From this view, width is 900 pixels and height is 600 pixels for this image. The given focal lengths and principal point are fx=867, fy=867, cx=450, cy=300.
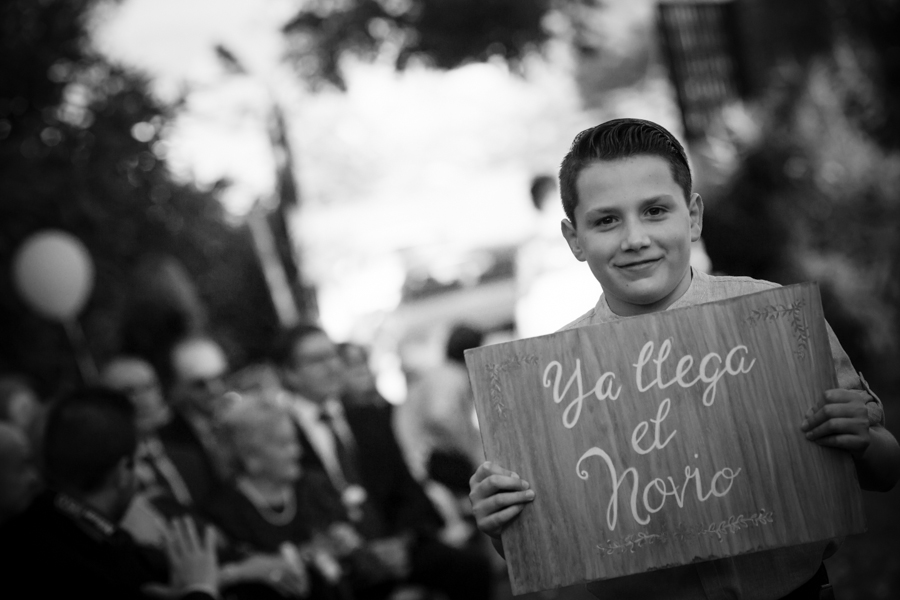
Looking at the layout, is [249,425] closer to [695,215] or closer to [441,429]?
[441,429]

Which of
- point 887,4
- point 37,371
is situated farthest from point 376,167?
point 887,4

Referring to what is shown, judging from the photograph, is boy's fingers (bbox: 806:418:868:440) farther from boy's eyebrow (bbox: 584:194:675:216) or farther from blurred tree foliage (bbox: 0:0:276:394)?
blurred tree foliage (bbox: 0:0:276:394)

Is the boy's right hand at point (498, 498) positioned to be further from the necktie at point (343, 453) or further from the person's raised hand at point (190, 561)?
the necktie at point (343, 453)

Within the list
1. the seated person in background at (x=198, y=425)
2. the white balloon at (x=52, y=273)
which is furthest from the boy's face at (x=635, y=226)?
the white balloon at (x=52, y=273)

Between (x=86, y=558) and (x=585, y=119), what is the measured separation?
1109cm

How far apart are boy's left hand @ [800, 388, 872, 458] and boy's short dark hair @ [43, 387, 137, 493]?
6.91ft

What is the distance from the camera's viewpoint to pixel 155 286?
6.96 metres

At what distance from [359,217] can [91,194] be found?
6.20 m

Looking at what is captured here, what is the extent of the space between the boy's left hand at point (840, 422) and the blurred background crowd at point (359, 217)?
234 centimetres

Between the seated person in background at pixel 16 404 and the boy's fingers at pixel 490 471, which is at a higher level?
the seated person in background at pixel 16 404

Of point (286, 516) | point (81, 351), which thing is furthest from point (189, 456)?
point (81, 351)

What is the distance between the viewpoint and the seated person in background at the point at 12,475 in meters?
3.21

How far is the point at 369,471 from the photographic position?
4641mm

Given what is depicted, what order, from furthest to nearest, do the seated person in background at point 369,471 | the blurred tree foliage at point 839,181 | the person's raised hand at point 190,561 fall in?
the blurred tree foliage at point 839,181, the seated person in background at point 369,471, the person's raised hand at point 190,561
